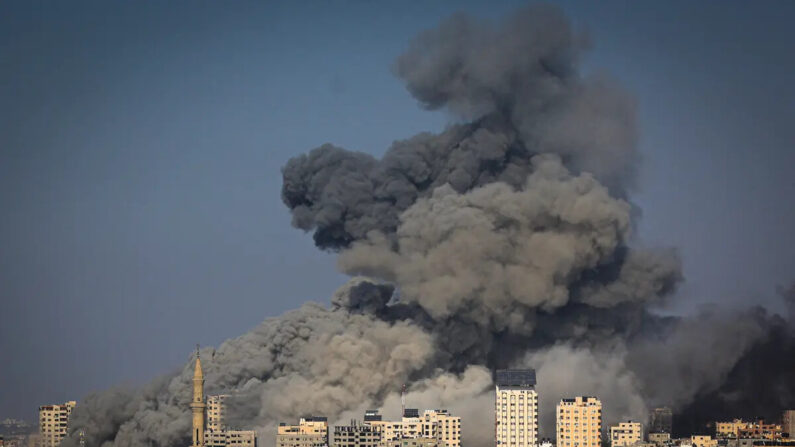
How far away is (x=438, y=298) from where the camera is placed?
8606 cm

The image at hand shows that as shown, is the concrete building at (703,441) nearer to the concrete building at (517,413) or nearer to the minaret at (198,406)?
the concrete building at (517,413)

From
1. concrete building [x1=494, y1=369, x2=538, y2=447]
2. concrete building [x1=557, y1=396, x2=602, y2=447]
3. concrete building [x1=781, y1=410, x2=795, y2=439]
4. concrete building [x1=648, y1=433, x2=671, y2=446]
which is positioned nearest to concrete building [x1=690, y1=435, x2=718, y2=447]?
concrete building [x1=648, y1=433, x2=671, y2=446]

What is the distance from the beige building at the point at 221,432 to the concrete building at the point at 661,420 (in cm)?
1321

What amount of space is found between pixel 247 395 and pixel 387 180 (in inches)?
353

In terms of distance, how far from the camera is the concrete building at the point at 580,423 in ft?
266

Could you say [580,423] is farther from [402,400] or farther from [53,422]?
[53,422]

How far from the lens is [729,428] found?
279ft

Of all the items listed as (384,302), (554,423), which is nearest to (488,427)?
(554,423)

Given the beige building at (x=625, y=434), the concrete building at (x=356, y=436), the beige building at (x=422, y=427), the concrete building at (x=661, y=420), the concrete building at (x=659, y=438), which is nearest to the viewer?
the concrete building at (x=356, y=436)

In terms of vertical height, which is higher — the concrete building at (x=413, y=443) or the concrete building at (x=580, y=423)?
the concrete building at (x=580, y=423)

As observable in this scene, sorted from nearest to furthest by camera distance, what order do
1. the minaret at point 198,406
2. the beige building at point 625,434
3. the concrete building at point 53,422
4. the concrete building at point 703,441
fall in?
the beige building at point 625,434 → the concrete building at point 703,441 → the minaret at point 198,406 → the concrete building at point 53,422

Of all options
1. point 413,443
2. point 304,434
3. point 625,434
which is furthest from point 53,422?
point 625,434

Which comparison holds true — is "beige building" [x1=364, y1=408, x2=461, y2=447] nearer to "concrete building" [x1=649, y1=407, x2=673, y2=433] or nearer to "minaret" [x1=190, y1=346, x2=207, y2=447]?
"minaret" [x1=190, y1=346, x2=207, y2=447]

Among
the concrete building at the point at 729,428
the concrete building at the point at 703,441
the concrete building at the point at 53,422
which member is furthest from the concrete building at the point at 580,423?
the concrete building at the point at 53,422
